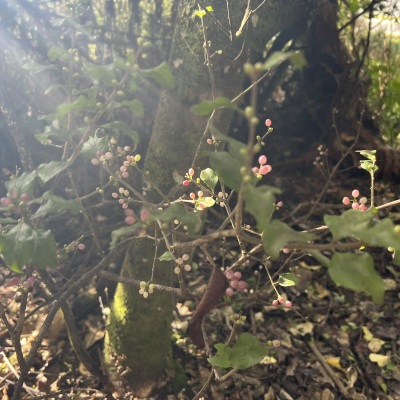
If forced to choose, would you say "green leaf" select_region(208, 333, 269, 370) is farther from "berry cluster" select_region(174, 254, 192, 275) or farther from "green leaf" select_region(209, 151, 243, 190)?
"green leaf" select_region(209, 151, 243, 190)

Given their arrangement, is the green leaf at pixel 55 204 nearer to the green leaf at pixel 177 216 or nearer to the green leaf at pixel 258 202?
the green leaf at pixel 177 216

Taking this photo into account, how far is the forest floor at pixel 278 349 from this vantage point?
1845 mm

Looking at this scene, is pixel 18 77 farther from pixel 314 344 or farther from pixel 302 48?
pixel 314 344

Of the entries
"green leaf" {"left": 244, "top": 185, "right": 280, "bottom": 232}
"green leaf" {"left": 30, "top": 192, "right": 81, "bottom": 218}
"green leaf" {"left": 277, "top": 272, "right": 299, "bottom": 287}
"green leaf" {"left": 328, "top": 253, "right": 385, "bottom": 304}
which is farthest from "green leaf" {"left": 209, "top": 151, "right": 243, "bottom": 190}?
"green leaf" {"left": 277, "top": 272, "right": 299, "bottom": 287}

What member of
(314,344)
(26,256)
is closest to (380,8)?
(314,344)

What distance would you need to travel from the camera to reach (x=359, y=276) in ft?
2.18

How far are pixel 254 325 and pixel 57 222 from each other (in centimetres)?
131

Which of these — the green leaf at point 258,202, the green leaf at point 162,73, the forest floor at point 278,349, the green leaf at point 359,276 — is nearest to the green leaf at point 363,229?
the green leaf at point 359,276

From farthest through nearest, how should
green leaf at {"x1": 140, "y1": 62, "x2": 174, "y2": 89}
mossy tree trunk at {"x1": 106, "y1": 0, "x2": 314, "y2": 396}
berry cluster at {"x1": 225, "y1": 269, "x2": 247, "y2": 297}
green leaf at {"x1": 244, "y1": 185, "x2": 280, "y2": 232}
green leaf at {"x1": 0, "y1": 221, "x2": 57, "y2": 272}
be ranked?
mossy tree trunk at {"x1": 106, "y1": 0, "x2": 314, "y2": 396} → berry cluster at {"x1": 225, "y1": 269, "x2": 247, "y2": 297} → green leaf at {"x1": 0, "y1": 221, "x2": 57, "y2": 272} → green leaf at {"x1": 140, "y1": 62, "x2": 174, "y2": 89} → green leaf at {"x1": 244, "y1": 185, "x2": 280, "y2": 232}

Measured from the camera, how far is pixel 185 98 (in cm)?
159

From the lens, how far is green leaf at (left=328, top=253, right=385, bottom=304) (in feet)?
2.16

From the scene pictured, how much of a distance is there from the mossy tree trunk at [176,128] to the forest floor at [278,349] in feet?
0.59

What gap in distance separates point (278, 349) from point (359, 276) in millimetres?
1558

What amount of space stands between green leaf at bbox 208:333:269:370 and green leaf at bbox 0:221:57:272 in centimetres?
47
